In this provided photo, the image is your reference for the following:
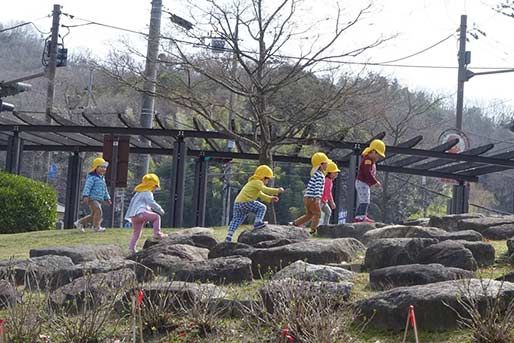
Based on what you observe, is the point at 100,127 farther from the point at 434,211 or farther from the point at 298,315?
the point at 434,211

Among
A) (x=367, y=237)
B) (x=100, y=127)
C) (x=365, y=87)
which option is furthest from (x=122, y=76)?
(x=367, y=237)

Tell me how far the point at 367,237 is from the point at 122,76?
10.7 metres

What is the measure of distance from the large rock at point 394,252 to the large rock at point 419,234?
0.93 metres

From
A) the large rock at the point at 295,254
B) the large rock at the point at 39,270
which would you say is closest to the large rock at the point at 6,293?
the large rock at the point at 39,270

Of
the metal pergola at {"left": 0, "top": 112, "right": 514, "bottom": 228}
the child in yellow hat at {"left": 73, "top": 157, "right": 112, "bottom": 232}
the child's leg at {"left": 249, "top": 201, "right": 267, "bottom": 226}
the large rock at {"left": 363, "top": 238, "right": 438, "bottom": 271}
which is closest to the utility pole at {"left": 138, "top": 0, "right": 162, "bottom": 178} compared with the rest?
the metal pergola at {"left": 0, "top": 112, "right": 514, "bottom": 228}

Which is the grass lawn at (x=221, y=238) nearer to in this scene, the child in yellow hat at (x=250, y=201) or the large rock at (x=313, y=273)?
the large rock at (x=313, y=273)

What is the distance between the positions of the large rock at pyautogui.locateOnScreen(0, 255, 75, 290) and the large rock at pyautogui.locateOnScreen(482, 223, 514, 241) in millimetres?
5431

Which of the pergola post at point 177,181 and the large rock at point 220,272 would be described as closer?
the large rock at point 220,272

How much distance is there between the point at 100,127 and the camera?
69.2ft

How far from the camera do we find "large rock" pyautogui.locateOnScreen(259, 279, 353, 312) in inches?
279

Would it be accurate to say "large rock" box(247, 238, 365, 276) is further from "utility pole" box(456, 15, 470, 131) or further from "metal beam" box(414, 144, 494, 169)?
"utility pole" box(456, 15, 470, 131)

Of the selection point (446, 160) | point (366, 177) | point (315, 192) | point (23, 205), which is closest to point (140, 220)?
point (315, 192)

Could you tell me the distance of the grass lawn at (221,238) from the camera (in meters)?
7.16

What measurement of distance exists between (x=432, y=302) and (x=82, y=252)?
587 centimetres
